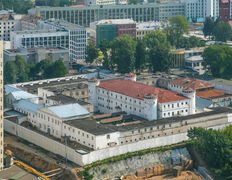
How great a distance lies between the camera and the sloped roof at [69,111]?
9150 cm

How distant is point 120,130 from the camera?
8844 cm

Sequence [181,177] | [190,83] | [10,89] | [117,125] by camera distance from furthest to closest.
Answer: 1. [190,83]
2. [10,89]
3. [117,125]
4. [181,177]

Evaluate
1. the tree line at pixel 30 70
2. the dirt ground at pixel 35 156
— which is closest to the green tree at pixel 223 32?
the tree line at pixel 30 70

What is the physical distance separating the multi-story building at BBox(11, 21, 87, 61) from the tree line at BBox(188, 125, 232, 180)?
62.4m

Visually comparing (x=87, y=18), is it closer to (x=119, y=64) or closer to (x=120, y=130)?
(x=119, y=64)

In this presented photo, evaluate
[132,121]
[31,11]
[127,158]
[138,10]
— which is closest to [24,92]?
[132,121]

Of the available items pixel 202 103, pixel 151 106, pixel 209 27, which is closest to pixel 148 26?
pixel 209 27

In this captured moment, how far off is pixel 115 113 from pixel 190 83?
1669 cm

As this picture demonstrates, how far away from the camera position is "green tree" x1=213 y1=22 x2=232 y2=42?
550 feet

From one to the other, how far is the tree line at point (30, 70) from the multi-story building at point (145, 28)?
141ft

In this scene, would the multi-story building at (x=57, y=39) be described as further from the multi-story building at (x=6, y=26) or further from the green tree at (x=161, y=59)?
the green tree at (x=161, y=59)

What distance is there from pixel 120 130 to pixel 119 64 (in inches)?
1627

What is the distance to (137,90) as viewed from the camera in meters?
101

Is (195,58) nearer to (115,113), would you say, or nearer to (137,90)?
(137,90)
